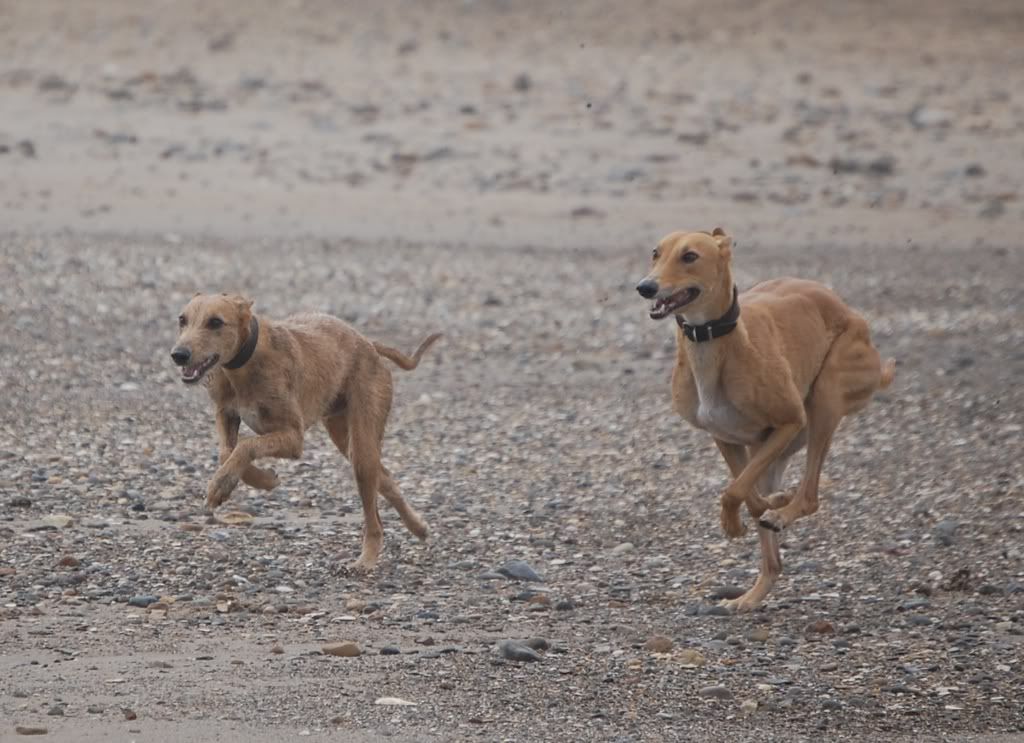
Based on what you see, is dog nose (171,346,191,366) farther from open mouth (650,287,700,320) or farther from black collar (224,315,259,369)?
open mouth (650,287,700,320)

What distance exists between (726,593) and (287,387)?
7.09 feet

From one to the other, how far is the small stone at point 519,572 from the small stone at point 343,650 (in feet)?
4.50

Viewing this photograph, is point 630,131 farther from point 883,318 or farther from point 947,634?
point 947,634

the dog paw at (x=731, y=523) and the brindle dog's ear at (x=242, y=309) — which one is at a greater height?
the brindle dog's ear at (x=242, y=309)

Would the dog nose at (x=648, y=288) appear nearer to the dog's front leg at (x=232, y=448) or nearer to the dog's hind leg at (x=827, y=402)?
the dog's hind leg at (x=827, y=402)

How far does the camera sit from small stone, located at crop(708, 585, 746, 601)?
8.78 meters

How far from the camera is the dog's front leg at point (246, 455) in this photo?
822cm

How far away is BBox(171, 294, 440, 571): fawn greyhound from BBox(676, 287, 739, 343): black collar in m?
1.69

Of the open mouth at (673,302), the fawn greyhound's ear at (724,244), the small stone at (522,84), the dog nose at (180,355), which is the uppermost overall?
the fawn greyhound's ear at (724,244)

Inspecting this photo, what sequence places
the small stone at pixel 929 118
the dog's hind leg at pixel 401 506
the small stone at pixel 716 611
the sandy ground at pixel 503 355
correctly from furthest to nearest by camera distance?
Result: the small stone at pixel 929 118
the dog's hind leg at pixel 401 506
the small stone at pixel 716 611
the sandy ground at pixel 503 355

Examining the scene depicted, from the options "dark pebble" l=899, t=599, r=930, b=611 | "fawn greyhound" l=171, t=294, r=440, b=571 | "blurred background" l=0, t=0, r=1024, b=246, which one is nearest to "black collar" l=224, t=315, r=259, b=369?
"fawn greyhound" l=171, t=294, r=440, b=571

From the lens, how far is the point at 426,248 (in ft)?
55.6

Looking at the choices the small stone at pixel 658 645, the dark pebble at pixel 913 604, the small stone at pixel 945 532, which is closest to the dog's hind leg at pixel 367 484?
the small stone at pixel 658 645

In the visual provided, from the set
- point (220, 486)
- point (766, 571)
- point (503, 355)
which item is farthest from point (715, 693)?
point (503, 355)
